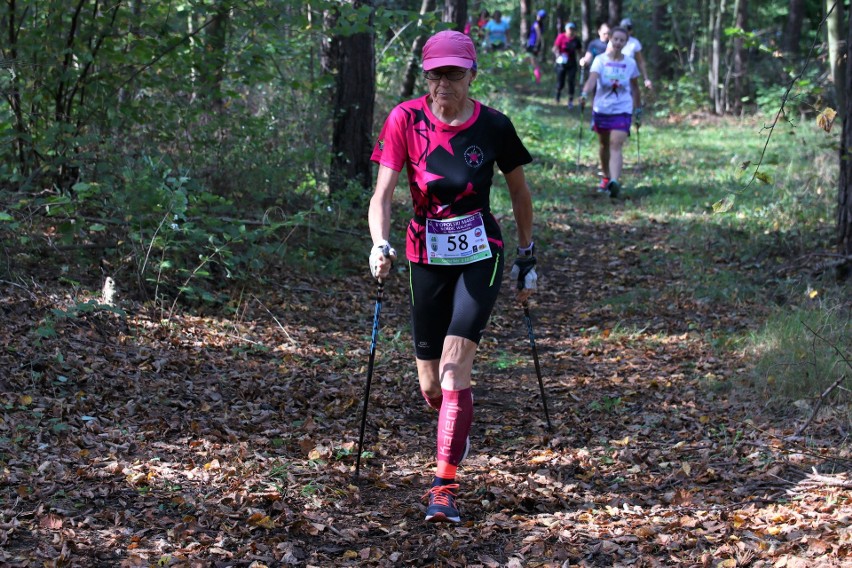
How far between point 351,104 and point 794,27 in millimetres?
17510

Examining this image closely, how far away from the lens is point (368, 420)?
6.48 meters

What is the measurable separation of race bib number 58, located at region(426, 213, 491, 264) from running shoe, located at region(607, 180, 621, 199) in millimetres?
9945

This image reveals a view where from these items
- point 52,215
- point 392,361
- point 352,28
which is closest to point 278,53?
point 352,28

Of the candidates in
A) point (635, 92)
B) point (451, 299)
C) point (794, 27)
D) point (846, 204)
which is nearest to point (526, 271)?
point (451, 299)

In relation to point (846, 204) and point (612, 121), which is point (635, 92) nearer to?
point (612, 121)

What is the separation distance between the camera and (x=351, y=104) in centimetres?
1123

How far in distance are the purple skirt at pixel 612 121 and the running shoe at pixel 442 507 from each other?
33.1 ft

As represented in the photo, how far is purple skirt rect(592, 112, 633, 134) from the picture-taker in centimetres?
1387

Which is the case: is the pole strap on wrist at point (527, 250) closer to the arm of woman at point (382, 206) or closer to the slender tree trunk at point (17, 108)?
the arm of woman at point (382, 206)

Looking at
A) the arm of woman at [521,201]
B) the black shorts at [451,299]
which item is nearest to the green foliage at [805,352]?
the arm of woman at [521,201]

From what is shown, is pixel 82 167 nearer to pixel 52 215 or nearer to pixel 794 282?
pixel 52 215

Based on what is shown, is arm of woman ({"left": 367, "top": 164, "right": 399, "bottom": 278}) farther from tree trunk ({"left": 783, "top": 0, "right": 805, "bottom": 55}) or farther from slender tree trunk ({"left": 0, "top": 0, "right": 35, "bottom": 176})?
tree trunk ({"left": 783, "top": 0, "right": 805, "bottom": 55})

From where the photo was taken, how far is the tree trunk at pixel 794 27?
23.9 meters

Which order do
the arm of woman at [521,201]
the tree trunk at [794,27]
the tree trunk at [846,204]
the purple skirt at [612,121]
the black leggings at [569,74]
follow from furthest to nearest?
1. the black leggings at [569,74]
2. the tree trunk at [794,27]
3. the purple skirt at [612,121]
4. the tree trunk at [846,204]
5. the arm of woman at [521,201]
